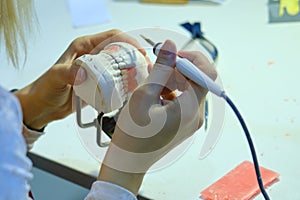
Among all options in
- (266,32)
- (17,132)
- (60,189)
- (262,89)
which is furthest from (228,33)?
(17,132)

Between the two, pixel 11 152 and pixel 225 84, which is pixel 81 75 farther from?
pixel 225 84

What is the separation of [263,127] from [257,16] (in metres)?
0.37

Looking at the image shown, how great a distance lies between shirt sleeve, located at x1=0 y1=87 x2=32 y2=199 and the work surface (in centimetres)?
24

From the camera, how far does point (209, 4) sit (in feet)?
3.71

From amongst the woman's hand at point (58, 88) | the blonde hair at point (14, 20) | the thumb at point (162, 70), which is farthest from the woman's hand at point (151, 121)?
the blonde hair at point (14, 20)

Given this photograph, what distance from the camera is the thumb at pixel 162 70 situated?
0.57 meters

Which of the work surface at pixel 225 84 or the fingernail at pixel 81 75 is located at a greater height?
the fingernail at pixel 81 75

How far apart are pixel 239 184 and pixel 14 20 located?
0.37 m

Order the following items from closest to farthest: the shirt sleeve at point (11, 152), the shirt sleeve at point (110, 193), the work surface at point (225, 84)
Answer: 1. the shirt sleeve at point (11, 152)
2. the shirt sleeve at point (110, 193)
3. the work surface at point (225, 84)

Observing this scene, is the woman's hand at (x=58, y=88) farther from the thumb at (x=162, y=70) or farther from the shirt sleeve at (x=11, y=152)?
the shirt sleeve at (x=11, y=152)

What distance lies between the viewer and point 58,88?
2.38 ft

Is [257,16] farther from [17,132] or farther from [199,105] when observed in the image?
[17,132]

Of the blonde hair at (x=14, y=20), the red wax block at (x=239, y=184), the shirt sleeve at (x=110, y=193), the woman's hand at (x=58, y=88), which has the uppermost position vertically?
the blonde hair at (x=14, y=20)

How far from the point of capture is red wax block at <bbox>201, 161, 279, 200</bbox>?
645 mm
